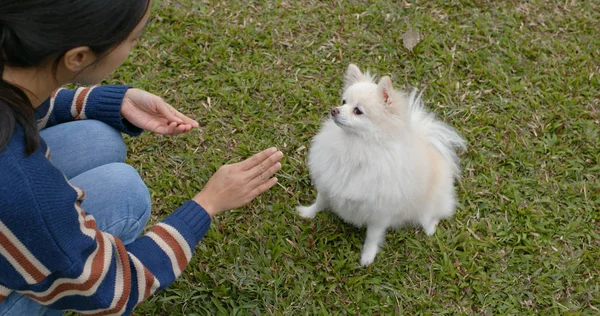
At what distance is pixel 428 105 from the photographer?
274 centimetres

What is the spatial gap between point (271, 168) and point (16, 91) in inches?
31.1

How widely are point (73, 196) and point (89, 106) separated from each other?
0.75 meters

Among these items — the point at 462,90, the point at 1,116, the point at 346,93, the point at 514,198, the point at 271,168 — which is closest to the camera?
the point at 1,116

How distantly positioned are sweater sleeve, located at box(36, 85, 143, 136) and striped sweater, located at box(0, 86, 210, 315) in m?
0.53

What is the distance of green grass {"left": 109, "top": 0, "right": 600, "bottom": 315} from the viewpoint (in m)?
2.11

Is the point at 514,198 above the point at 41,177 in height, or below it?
below

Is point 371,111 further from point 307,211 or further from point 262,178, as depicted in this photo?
point 307,211

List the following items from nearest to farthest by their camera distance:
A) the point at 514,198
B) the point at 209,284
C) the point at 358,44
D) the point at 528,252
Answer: the point at 209,284 → the point at 528,252 → the point at 514,198 → the point at 358,44

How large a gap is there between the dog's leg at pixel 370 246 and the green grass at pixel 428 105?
47 millimetres

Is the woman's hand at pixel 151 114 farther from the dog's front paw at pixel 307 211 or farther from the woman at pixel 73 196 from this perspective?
the dog's front paw at pixel 307 211

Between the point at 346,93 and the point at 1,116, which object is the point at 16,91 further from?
→ the point at 346,93

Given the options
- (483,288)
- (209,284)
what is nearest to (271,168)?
(209,284)

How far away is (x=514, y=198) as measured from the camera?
2408 mm

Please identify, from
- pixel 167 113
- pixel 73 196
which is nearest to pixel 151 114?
pixel 167 113
